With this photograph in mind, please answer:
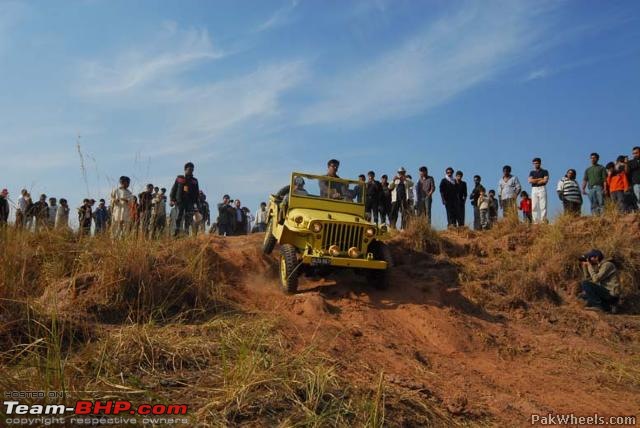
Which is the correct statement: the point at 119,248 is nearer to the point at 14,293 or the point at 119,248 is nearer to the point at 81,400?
the point at 14,293

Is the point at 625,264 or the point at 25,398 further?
the point at 625,264

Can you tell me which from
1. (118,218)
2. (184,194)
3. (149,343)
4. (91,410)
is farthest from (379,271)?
(91,410)

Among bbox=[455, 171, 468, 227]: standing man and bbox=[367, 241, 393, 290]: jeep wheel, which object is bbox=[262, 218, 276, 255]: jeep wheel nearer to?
bbox=[367, 241, 393, 290]: jeep wheel

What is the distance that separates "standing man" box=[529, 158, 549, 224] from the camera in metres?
10.9

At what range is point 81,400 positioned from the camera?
2828 mm

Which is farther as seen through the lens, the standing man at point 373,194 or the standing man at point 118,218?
the standing man at point 373,194

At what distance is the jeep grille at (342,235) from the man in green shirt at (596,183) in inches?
252

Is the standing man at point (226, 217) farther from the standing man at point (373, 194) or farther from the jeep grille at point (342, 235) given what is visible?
the jeep grille at point (342, 235)

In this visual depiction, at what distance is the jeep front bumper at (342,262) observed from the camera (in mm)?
6727

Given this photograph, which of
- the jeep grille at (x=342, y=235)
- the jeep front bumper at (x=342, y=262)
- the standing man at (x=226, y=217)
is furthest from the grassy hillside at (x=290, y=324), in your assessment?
the standing man at (x=226, y=217)

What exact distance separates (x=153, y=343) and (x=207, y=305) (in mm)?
1755

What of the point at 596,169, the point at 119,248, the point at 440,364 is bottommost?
the point at 440,364

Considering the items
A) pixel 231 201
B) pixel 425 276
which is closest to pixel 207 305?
pixel 425 276

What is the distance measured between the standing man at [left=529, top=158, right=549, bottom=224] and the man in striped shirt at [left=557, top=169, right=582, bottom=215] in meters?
0.52
